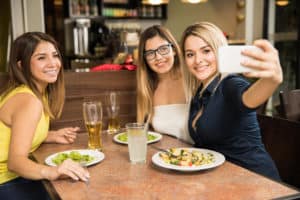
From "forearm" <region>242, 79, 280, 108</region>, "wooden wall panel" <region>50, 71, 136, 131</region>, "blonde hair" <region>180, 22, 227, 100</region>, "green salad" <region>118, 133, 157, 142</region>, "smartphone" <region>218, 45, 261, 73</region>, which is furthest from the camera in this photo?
"wooden wall panel" <region>50, 71, 136, 131</region>

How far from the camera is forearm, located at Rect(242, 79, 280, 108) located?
1.25 m

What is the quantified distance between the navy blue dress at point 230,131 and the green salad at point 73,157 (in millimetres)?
519

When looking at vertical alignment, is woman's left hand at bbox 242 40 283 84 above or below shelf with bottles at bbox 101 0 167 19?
below

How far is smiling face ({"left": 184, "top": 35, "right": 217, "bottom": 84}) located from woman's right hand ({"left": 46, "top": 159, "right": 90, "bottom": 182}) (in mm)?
741

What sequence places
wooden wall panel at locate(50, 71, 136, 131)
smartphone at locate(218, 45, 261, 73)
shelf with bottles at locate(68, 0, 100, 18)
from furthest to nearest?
shelf with bottles at locate(68, 0, 100, 18) → wooden wall panel at locate(50, 71, 136, 131) → smartphone at locate(218, 45, 261, 73)

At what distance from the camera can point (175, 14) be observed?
7.27 meters

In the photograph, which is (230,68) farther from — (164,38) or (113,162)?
(164,38)

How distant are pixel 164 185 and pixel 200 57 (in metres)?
0.71

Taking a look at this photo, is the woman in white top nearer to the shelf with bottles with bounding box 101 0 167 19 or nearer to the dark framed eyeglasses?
the dark framed eyeglasses

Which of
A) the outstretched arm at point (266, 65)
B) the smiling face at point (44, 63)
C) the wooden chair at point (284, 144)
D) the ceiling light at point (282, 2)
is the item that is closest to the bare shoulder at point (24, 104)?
the smiling face at point (44, 63)

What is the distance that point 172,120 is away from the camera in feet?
6.86

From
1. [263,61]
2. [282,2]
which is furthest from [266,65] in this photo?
[282,2]

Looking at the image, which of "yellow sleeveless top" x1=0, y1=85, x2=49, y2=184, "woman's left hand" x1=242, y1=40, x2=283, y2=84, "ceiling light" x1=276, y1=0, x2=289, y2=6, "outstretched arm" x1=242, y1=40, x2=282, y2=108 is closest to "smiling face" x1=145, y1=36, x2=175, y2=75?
"yellow sleeveless top" x1=0, y1=85, x2=49, y2=184

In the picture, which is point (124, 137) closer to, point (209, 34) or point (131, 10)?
point (209, 34)
